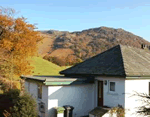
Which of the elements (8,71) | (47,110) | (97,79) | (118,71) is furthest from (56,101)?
(8,71)

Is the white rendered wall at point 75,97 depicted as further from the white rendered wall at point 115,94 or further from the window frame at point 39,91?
the window frame at point 39,91

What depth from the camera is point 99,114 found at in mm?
12852

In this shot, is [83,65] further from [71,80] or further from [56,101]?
[56,101]

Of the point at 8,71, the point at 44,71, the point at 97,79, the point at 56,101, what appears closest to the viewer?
the point at 56,101

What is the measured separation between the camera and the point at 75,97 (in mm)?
14547

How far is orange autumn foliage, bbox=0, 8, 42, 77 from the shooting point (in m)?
22.8

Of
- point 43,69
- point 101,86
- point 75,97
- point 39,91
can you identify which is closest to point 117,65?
point 101,86

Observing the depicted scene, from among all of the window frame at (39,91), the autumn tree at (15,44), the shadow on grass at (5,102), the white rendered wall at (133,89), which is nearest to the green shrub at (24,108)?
the window frame at (39,91)

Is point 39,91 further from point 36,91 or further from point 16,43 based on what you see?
point 16,43

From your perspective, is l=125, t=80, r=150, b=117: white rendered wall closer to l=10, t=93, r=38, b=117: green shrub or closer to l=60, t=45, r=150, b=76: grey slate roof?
l=60, t=45, r=150, b=76: grey slate roof

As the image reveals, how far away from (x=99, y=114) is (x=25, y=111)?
517 cm

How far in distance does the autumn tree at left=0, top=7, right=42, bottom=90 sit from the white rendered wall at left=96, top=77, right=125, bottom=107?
13082mm

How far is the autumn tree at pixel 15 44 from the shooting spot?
2281cm

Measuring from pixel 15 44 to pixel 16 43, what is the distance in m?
0.18
